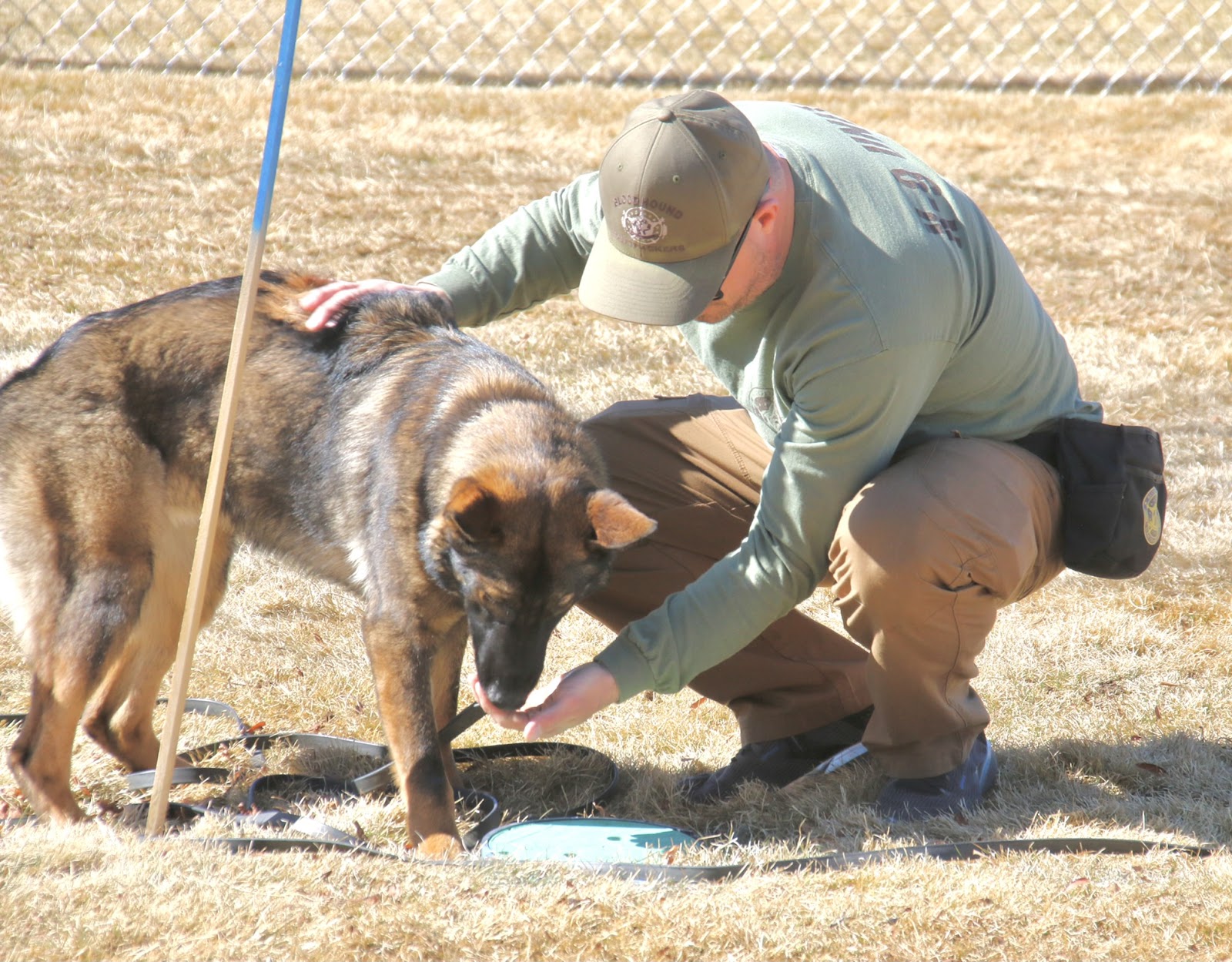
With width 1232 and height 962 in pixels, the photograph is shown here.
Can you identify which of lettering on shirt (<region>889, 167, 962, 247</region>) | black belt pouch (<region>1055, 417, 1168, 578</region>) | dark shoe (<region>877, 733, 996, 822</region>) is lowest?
dark shoe (<region>877, 733, 996, 822</region>)

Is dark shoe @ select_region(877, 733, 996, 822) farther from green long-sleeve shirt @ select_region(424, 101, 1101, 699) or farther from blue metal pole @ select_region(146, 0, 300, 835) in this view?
blue metal pole @ select_region(146, 0, 300, 835)

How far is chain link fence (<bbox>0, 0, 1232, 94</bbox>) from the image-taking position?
10250mm

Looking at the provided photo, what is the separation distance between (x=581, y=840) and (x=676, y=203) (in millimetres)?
1640

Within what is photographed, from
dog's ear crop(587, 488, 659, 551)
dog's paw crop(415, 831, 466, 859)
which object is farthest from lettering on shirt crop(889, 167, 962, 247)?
dog's paw crop(415, 831, 466, 859)

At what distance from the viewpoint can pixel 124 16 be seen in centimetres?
1038

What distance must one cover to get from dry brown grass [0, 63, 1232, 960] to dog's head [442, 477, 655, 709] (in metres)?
0.49

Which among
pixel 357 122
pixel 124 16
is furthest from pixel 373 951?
pixel 124 16

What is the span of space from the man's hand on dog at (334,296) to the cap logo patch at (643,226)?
1.00m

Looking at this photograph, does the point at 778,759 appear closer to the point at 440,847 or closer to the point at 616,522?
the point at 440,847

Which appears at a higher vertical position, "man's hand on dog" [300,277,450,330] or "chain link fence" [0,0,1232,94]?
"man's hand on dog" [300,277,450,330]

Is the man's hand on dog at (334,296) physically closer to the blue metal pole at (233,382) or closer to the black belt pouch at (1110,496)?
the blue metal pole at (233,382)

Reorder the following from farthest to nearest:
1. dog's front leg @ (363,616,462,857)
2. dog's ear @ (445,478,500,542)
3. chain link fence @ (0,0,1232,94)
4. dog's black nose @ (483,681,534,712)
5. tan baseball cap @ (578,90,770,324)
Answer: chain link fence @ (0,0,1232,94)
dog's front leg @ (363,616,462,857)
dog's black nose @ (483,681,534,712)
dog's ear @ (445,478,500,542)
tan baseball cap @ (578,90,770,324)

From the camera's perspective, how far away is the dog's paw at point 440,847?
317 cm

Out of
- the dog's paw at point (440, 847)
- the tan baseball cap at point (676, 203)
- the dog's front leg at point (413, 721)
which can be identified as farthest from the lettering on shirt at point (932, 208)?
the dog's paw at point (440, 847)
